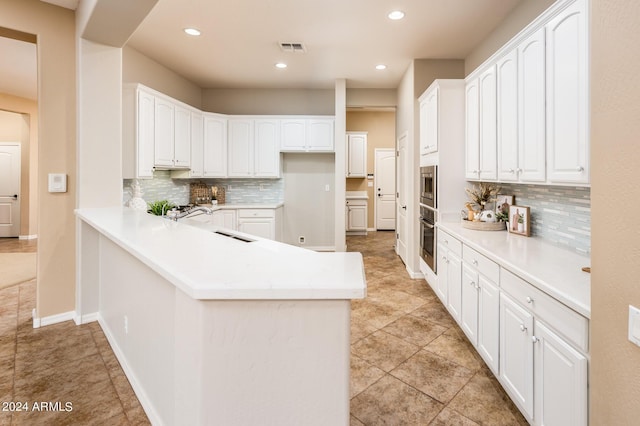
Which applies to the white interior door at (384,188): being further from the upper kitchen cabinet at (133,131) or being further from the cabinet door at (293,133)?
the upper kitchen cabinet at (133,131)

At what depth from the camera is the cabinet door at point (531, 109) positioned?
228cm

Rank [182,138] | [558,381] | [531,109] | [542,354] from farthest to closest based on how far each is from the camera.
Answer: [182,138] < [531,109] < [542,354] < [558,381]

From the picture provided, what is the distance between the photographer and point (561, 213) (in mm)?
2521

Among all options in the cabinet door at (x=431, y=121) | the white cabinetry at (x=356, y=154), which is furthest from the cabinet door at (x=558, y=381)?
the white cabinetry at (x=356, y=154)

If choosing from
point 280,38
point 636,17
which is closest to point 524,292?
point 636,17

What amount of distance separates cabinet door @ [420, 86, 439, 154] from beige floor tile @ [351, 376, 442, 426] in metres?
2.66

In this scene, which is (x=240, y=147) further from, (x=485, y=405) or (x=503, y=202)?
(x=485, y=405)

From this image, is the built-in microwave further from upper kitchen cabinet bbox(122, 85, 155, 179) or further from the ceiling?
upper kitchen cabinet bbox(122, 85, 155, 179)

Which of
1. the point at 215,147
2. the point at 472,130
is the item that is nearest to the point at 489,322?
the point at 472,130

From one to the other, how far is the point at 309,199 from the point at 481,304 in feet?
14.4

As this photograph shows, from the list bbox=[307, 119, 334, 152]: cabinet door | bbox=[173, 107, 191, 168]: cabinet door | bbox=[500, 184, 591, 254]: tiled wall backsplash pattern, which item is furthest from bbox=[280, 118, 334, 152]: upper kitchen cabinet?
bbox=[500, 184, 591, 254]: tiled wall backsplash pattern

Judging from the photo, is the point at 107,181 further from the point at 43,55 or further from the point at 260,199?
the point at 260,199

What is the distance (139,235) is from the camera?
1827 mm

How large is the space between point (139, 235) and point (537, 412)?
2183 mm
